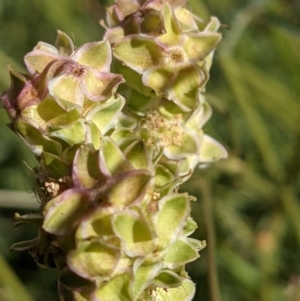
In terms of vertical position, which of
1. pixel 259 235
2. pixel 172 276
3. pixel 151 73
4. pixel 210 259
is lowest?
pixel 259 235

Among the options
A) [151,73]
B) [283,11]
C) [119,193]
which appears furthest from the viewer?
[283,11]

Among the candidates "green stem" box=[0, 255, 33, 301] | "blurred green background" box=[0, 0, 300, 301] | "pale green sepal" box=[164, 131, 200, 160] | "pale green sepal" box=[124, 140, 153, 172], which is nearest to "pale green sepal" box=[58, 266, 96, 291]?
"pale green sepal" box=[124, 140, 153, 172]

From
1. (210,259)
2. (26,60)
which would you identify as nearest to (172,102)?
(26,60)

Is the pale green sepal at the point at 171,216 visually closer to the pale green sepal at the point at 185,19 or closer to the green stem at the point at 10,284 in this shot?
the pale green sepal at the point at 185,19

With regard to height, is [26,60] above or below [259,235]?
above

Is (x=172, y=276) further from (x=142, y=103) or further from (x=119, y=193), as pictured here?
(x=142, y=103)

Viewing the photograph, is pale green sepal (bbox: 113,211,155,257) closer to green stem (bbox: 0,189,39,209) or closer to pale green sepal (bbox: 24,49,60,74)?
pale green sepal (bbox: 24,49,60,74)

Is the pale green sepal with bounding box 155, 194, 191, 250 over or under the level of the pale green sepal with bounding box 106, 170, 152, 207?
under

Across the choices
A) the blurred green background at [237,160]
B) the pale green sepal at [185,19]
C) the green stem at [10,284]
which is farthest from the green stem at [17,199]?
the pale green sepal at [185,19]
